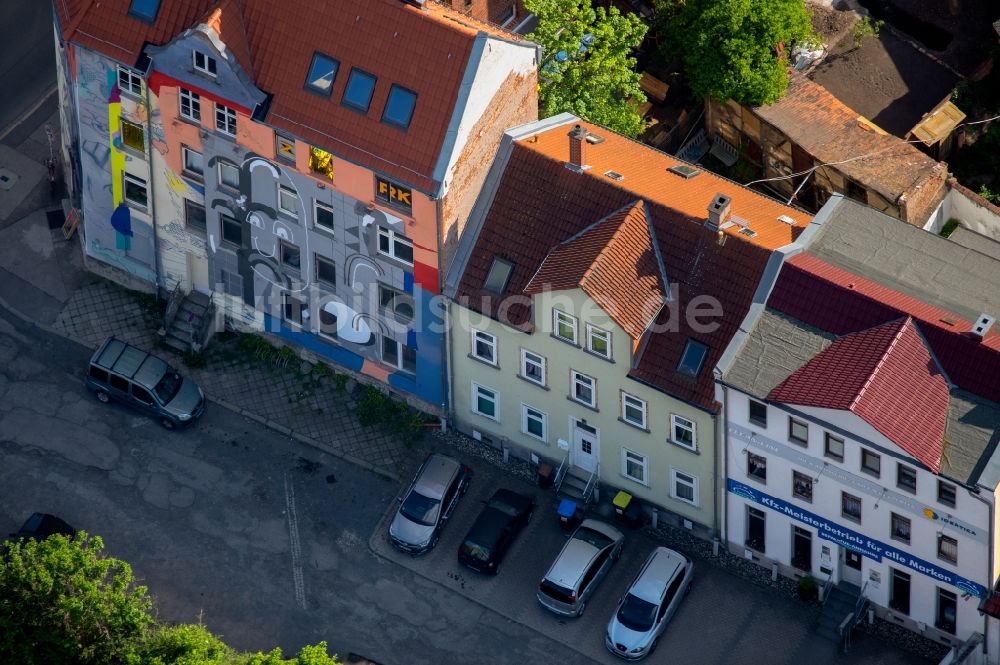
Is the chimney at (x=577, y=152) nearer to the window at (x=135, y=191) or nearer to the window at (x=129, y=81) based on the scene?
the window at (x=129, y=81)

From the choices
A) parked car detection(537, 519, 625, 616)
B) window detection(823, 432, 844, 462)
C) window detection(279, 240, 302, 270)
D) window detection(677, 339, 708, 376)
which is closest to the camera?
window detection(823, 432, 844, 462)

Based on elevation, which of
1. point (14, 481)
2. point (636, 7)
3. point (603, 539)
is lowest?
point (14, 481)

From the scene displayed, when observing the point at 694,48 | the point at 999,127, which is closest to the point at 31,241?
the point at 694,48

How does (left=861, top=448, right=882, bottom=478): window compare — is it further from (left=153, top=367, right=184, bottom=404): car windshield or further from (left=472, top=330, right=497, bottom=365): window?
(left=153, top=367, right=184, bottom=404): car windshield

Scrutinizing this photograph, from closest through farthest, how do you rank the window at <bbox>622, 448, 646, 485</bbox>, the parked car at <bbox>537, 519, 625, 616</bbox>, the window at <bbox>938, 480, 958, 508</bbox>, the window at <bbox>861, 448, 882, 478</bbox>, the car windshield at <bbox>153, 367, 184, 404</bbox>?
1. the window at <bbox>938, 480, 958, 508</bbox>
2. the window at <bbox>861, 448, 882, 478</bbox>
3. the parked car at <bbox>537, 519, 625, 616</bbox>
4. the window at <bbox>622, 448, 646, 485</bbox>
5. the car windshield at <bbox>153, 367, 184, 404</bbox>

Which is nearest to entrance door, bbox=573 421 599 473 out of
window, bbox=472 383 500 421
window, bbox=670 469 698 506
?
window, bbox=670 469 698 506

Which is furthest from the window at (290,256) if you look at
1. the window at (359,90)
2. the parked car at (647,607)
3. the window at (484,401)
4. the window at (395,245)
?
the parked car at (647,607)

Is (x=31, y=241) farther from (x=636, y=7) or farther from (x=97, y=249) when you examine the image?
(x=636, y=7)
